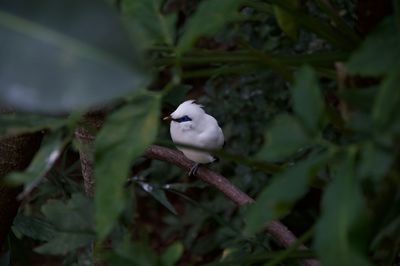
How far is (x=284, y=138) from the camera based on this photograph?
1.55ft

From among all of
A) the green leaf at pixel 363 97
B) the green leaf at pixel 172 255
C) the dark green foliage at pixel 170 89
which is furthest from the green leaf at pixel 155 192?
the green leaf at pixel 363 97

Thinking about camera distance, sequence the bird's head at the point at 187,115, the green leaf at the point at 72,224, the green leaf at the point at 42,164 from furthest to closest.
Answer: the bird's head at the point at 187,115 → the green leaf at the point at 72,224 → the green leaf at the point at 42,164

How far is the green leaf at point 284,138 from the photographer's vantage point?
18.5 inches

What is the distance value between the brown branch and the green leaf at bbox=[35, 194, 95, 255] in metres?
0.34

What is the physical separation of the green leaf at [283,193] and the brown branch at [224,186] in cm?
42

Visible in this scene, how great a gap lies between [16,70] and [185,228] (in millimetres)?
2179

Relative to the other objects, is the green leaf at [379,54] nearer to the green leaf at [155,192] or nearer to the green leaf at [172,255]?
the green leaf at [172,255]

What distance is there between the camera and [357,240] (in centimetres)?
44

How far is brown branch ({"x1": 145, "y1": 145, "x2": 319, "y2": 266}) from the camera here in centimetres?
94

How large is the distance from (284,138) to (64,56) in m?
0.14

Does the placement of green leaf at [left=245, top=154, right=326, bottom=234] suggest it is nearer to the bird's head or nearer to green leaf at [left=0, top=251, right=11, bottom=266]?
green leaf at [left=0, top=251, right=11, bottom=266]

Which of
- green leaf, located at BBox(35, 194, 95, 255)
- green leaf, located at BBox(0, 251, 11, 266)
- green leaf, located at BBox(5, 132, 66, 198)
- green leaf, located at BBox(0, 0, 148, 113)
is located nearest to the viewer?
green leaf, located at BBox(0, 0, 148, 113)

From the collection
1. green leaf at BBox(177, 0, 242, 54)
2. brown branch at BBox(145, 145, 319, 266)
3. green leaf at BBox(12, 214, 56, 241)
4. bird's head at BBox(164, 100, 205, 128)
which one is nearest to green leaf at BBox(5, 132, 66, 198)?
green leaf at BBox(177, 0, 242, 54)

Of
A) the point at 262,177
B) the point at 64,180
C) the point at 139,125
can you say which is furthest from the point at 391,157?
the point at 262,177
